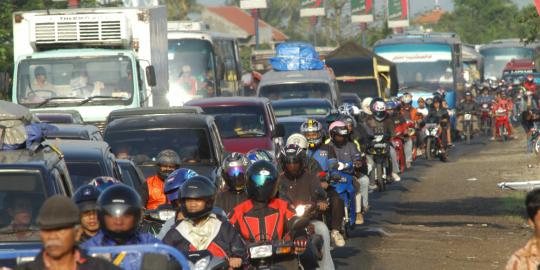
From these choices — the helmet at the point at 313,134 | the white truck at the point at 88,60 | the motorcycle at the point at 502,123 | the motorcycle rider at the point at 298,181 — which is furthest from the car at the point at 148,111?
the motorcycle at the point at 502,123

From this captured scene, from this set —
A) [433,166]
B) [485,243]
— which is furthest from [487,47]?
[485,243]

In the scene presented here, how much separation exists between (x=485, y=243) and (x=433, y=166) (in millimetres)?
17371

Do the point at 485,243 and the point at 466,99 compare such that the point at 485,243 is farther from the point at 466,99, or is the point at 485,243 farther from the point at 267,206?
the point at 466,99

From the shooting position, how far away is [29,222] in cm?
984

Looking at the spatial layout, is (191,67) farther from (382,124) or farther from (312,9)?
(312,9)

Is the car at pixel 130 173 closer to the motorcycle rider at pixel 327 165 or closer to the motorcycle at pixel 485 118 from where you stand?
the motorcycle rider at pixel 327 165

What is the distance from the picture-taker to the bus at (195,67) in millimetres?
35500

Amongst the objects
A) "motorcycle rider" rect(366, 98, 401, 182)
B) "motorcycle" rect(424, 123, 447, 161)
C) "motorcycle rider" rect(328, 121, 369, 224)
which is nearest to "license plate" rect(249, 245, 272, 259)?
"motorcycle rider" rect(328, 121, 369, 224)

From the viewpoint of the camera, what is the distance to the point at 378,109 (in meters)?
28.2

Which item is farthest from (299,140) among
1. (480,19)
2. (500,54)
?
(480,19)

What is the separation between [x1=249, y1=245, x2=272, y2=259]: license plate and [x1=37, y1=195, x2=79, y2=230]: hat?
3.71 m

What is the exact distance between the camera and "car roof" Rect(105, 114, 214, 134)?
18250 millimetres

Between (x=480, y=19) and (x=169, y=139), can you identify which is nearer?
(x=169, y=139)

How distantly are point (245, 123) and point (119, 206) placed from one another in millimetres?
15009
